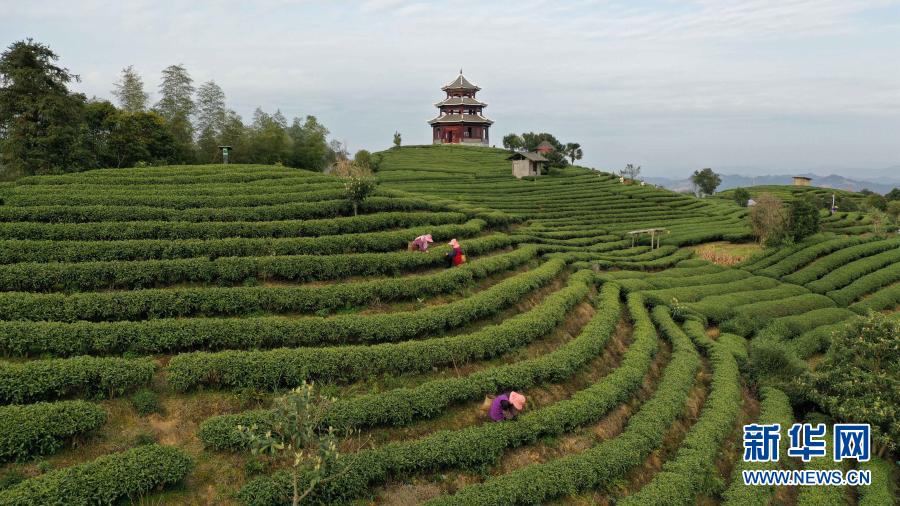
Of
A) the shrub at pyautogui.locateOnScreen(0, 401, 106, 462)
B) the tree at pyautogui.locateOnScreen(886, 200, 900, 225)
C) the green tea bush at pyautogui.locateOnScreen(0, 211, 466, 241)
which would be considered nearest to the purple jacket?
the shrub at pyautogui.locateOnScreen(0, 401, 106, 462)

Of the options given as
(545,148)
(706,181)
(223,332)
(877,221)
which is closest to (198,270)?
(223,332)

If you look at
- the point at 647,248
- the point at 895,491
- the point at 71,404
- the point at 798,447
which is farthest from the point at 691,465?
the point at 647,248

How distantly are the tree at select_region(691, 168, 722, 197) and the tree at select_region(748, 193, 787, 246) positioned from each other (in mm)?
48241

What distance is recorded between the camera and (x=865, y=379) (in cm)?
1553

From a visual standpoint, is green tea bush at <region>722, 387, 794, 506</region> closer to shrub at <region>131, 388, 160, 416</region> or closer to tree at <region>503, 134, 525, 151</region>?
shrub at <region>131, 388, 160, 416</region>

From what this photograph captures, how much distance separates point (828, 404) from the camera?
15914mm

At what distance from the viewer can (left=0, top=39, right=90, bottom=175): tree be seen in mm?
25297

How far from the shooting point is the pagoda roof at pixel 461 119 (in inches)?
3022

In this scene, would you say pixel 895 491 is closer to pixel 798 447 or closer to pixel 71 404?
pixel 798 447

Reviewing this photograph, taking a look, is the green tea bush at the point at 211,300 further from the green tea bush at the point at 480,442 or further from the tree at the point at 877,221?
the tree at the point at 877,221

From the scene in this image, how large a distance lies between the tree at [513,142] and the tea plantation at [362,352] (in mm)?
52460

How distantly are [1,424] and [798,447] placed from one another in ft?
65.2

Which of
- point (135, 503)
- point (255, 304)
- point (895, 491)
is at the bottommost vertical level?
point (895, 491)

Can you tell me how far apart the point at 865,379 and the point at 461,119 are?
6684 cm
